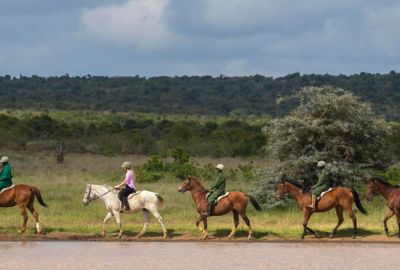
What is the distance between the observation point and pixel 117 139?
6788cm

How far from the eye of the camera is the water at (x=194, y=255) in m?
17.8

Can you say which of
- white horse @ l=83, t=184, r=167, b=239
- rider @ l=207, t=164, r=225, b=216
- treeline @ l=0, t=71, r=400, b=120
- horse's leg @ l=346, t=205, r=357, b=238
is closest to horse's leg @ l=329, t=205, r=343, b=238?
horse's leg @ l=346, t=205, r=357, b=238

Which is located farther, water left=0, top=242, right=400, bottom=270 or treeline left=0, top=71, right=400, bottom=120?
treeline left=0, top=71, right=400, bottom=120

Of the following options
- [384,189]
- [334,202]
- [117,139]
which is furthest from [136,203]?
[117,139]

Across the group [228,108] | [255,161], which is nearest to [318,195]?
[255,161]

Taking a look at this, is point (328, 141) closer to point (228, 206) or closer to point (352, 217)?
point (352, 217)

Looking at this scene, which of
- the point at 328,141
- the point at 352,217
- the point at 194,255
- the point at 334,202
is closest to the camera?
the point at 194,255

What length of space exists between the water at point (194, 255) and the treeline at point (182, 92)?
87.5 meters

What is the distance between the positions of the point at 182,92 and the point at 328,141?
4668 inches

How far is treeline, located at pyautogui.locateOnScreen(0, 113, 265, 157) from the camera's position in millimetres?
62656

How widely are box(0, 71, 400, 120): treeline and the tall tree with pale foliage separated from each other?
7926 cm

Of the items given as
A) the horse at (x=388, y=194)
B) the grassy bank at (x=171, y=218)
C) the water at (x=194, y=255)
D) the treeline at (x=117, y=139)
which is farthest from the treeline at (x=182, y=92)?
the water at (x=194, y=255)

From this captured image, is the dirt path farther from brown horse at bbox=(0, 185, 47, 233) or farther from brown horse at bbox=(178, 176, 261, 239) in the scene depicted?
brown horse at bbox=(0, 185, 47, 233)

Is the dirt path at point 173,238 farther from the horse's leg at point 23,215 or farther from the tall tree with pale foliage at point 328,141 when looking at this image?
the tall tree with pale foliage at point 328,141
